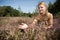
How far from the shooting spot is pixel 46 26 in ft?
6.07

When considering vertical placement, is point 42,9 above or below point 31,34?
above

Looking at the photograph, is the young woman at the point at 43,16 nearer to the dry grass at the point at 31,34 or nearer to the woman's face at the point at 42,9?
the woman's face at the point at 42,9

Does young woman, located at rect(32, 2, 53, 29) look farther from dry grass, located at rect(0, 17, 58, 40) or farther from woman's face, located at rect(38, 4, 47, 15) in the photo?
dry grass, located at rect(0, 17, 58, 40)

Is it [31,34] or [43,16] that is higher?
[43,16]

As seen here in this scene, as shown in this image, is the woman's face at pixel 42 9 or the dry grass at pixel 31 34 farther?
the woman's face at pixel 42 9

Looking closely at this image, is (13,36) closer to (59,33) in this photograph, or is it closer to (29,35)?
(29,35)

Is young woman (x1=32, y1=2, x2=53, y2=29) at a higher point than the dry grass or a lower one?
higher

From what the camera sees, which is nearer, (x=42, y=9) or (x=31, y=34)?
(x=31, y=34)

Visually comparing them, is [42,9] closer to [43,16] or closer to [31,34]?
[43,16]

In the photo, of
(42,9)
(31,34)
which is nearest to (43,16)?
(42,9)

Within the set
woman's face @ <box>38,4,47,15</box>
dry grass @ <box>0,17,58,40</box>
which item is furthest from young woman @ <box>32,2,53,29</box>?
dry grass @ <box>0,17,58,40</box>

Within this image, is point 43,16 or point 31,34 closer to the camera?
point 31,34

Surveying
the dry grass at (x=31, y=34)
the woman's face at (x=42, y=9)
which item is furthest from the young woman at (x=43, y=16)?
the dry grass at (x=31, y=34)

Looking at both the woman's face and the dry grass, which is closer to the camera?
the dry grass
